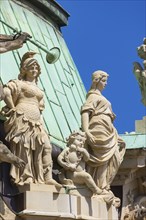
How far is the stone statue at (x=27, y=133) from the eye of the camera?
2056 centimetres

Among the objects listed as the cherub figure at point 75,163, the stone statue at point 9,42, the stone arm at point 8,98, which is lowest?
the cherub figure at point 75,163

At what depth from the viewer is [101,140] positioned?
2180 centimetres

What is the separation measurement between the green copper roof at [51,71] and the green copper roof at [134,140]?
1.02 m

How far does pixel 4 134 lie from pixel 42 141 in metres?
0.62

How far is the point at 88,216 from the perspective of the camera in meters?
21.3

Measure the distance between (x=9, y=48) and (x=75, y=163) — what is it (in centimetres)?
225

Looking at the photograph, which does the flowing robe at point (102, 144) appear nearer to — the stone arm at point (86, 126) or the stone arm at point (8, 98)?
the stone arm at point (86, 126)

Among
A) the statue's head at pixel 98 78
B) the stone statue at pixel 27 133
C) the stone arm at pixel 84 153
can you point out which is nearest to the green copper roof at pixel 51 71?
the stone arm at pixel 84 153

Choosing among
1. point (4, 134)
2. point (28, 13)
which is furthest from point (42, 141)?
point (28, 13)

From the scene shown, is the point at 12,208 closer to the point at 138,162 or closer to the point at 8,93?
the point at 8,93

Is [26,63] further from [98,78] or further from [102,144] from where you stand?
[102,144]

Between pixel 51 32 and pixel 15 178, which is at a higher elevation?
pixel 51 32

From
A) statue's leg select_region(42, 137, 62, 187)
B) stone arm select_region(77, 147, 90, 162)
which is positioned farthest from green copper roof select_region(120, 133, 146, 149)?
statue's leg select_region(42, 137, 62, 187)

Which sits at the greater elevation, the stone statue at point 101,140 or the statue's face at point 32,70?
the statue's face at point 32,70
